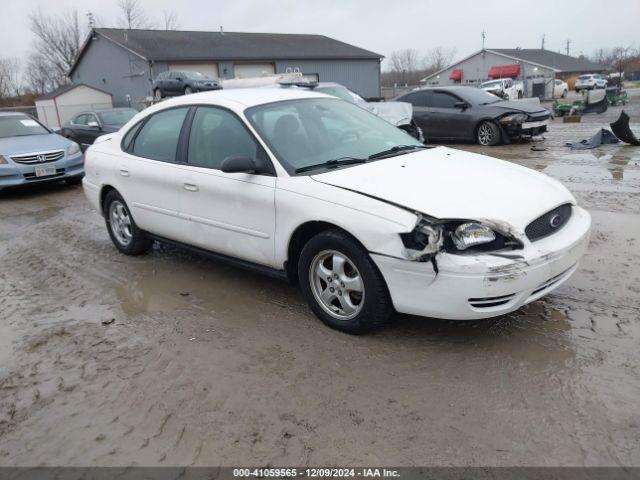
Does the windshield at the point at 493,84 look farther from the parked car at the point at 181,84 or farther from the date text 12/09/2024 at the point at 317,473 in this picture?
Answer: the date text 12/09/2024 at the point at 317,473

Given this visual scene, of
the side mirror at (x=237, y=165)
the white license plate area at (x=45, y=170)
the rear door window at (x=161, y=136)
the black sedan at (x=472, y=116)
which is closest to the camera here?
the side mirror at (x=237, y=165)

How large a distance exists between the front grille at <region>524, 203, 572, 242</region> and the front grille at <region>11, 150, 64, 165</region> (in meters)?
9.08

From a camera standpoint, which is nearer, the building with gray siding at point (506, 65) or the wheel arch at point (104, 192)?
the wheel arch at point (104, 192)

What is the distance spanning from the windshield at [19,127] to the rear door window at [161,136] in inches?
264

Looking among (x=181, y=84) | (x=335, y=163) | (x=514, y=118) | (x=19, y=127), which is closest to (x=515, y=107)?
(x=514, y=118)

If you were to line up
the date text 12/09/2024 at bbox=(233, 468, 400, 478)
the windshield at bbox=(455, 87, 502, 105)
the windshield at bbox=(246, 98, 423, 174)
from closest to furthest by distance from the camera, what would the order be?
the date text 12/09/2024 at bbox=(233, 468, 400, 478)
the windshield at bbox=(246, 98, 423, 174)
the windshield at bbox=(455, 87, 502, 105)

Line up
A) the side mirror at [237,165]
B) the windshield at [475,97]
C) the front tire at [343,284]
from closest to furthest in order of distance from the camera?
the front tire at [343,284] < the side mirror at [237,165] < the windshield at [475,97]

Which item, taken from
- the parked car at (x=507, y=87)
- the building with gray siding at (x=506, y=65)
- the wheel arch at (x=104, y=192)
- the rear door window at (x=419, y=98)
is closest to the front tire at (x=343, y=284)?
the wheel arch at (x=104, y=192)

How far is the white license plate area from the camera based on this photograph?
948cm

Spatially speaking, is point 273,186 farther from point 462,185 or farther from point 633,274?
point 633,274

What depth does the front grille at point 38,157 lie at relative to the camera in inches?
369

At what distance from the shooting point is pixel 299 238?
379 cm

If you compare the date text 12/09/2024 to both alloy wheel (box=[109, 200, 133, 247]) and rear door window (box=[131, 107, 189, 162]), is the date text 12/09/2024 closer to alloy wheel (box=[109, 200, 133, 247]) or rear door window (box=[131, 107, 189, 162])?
rear door window (box=[131, 107, 189, 162])

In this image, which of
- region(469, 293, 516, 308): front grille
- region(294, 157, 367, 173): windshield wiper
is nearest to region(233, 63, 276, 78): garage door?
region(294, 157, 367, 173): windshield wiper
